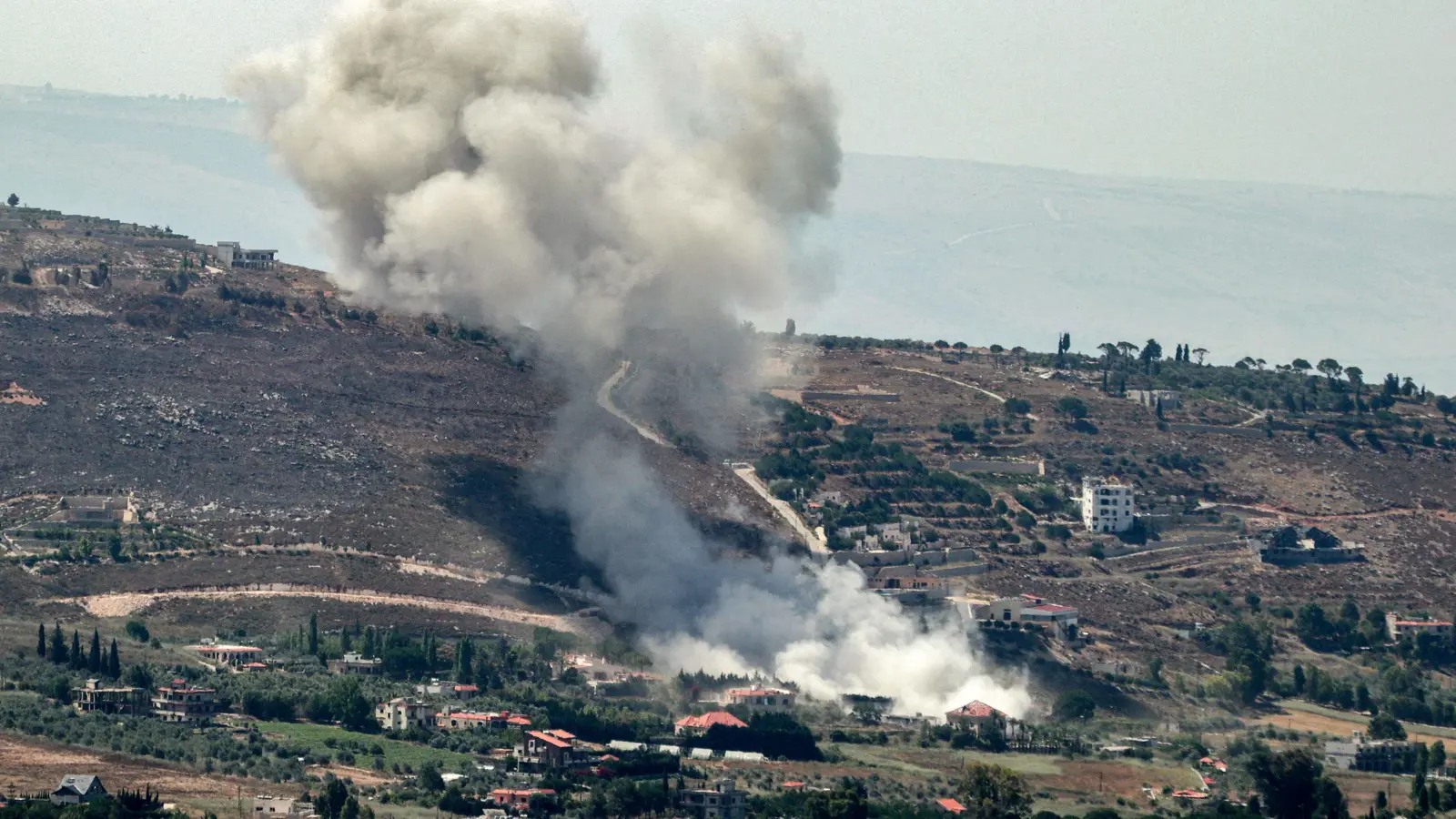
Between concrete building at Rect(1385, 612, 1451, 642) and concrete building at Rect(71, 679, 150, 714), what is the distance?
5684cm

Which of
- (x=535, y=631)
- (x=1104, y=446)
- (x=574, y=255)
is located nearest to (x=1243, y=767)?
(x=535, y=631)

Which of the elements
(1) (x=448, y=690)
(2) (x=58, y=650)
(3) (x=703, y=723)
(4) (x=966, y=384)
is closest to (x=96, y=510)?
(2) (x=58, y=650)

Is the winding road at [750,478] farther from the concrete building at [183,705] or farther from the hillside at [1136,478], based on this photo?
the concrete building at [183,705]

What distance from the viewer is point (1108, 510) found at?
480 feet

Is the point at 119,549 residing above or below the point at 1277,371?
below

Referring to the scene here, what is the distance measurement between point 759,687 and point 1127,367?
2442 inches

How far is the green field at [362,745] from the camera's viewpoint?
330 ft

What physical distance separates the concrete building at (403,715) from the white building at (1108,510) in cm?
4647

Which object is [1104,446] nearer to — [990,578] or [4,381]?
[990,578]

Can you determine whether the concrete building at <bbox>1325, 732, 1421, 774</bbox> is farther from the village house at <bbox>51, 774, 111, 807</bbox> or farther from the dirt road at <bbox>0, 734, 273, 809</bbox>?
the village house at <bbox>51, 774, 111, 807</bbox>

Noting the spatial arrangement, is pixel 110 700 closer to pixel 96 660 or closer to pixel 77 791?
pixel 96 660

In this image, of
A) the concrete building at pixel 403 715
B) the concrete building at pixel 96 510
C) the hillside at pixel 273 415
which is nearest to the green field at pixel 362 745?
the concrete building at pixel 403 715

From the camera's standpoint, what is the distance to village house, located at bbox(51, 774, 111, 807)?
89.4 meters

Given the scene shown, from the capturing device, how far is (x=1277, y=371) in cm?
18038
